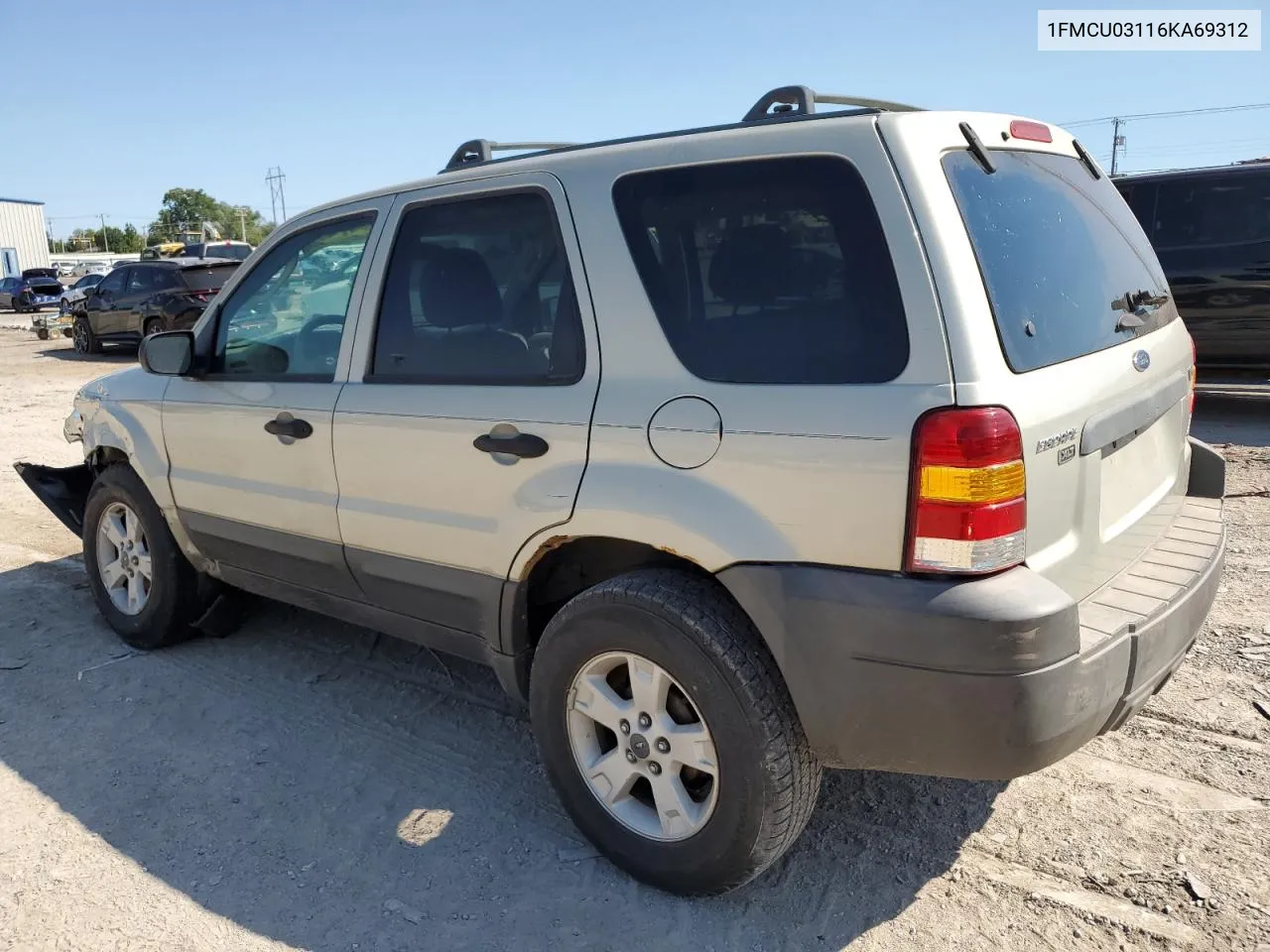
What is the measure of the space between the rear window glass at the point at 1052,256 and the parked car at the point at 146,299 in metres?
14.5

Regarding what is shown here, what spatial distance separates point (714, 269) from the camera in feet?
8.20

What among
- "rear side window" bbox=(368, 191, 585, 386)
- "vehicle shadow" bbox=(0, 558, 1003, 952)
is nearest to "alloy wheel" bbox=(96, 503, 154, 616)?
"vehicle shadow" bbox=(0, 558, 1003, 952)

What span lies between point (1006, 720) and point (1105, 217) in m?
1.69

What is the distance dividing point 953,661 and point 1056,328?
894mm

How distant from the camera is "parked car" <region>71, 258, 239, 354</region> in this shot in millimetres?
16297

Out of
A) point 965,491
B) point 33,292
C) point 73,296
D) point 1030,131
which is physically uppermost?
point 33,292

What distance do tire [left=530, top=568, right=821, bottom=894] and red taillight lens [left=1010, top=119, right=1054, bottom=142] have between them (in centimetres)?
151

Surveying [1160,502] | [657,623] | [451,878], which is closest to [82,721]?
[451,878]

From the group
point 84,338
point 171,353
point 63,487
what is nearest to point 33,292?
point 84,338

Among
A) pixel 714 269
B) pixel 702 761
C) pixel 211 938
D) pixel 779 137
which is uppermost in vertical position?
pixel 779 137

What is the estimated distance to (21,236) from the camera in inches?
2608

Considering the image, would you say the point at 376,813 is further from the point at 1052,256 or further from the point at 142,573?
the point at 1052,256

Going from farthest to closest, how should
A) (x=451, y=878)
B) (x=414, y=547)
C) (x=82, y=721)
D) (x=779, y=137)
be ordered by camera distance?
(x=82, y=721) < (x=414, y=547) < (x=451, y=878) < (x=779, y=137)

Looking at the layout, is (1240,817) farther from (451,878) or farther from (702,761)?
(451,878)
